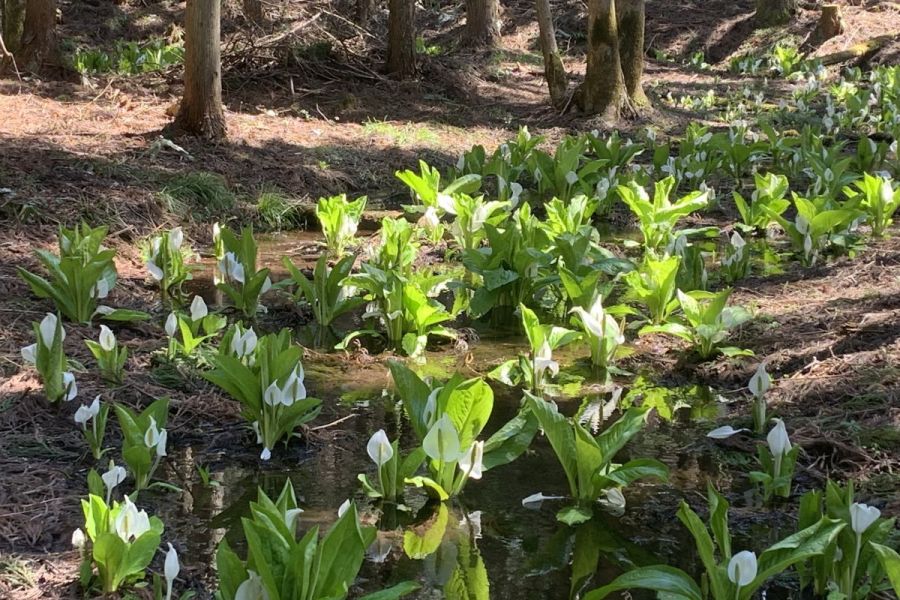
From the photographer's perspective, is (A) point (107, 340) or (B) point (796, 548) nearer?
(B) point (796, 548)

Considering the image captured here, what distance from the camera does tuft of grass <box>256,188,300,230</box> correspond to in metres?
6.73

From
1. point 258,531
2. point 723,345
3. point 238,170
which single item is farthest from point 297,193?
point 258,531

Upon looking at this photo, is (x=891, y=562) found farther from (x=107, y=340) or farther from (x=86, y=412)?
(x=107, y=340)

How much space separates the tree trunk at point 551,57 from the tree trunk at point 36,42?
16.8 feet

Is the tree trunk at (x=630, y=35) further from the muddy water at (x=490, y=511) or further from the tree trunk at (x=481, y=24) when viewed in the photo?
the muddy water at (x=490, y=511)

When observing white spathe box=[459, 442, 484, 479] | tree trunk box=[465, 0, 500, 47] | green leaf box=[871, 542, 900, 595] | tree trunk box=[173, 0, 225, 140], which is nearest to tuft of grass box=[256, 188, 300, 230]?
tree trunk box=[173, 0, 225, 140]

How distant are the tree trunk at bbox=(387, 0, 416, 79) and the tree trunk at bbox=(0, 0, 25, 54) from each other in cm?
393

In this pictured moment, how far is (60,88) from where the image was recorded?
9.74 metres

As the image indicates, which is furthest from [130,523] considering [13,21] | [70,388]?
[13,21]

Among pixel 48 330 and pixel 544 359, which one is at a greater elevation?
pixel 48 330

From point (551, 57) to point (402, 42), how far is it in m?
2.00

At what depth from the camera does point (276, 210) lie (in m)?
6.79

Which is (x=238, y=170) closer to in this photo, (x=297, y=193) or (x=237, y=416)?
(x=297, y=193)

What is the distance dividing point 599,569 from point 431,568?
44 cm
